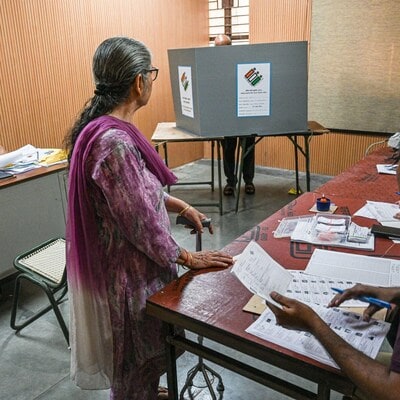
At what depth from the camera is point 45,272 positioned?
2.11 metres

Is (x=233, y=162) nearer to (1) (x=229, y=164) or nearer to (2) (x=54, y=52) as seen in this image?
(1) (x=229, y=164)

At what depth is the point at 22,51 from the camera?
344cm

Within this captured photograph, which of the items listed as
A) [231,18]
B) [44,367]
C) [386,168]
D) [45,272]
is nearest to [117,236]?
[45,272]

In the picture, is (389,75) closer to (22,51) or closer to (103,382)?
(22,51)

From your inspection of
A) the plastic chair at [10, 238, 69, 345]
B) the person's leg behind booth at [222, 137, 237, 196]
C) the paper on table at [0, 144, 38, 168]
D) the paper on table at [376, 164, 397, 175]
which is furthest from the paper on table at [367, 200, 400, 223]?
the person's leg behind booth at [222, 137, 237, 196]

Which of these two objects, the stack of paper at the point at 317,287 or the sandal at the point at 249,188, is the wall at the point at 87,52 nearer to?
the sandal at the point at 249,188

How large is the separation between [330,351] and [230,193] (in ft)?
11.8

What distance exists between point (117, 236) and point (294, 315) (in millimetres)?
603

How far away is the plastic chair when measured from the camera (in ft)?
6.66

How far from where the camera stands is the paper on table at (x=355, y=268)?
4.30 feet

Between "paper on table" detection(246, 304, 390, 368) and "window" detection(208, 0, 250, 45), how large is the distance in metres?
4.61

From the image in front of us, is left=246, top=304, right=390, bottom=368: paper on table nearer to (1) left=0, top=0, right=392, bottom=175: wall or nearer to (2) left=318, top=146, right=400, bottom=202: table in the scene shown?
(2) left=318, top=146, right=400, bottom=202: table

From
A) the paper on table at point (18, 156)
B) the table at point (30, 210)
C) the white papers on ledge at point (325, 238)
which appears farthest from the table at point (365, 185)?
the paper on table at point (18, 156)

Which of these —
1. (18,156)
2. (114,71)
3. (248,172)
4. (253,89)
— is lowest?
(248,172)
